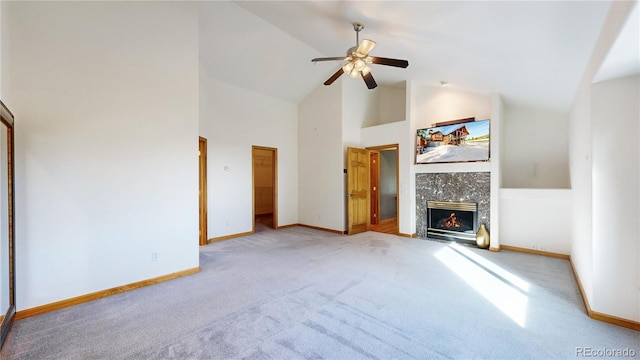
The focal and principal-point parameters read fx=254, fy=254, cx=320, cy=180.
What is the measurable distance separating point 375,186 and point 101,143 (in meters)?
6.16

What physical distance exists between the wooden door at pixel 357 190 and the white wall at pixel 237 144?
181 cm

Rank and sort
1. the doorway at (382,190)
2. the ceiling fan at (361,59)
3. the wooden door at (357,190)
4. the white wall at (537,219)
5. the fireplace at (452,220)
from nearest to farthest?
the ceiling fan at (361,59) → the white wall at (537,219) → the fireplace at (452,220) → the wooden door at (357,190) → the doorway at (382,190)

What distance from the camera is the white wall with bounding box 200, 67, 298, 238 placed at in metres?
5.39

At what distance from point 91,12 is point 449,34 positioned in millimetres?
4051

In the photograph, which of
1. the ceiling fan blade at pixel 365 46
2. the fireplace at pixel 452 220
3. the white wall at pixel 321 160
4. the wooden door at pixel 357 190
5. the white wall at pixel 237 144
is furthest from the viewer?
the white wall at pixel 321 160

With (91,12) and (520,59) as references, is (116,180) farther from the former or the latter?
(520,59)

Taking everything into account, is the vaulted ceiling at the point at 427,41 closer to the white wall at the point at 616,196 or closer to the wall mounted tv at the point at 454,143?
the white wall at the point at 616,196

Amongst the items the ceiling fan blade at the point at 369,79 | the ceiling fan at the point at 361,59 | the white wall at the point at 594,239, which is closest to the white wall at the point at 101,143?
the ceiling fan at the point at 361,59

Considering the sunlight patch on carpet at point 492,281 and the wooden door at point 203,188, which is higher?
the wooden door at point 203,188

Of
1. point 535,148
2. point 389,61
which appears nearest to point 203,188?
point 389,61

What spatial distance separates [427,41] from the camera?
10.9 ft

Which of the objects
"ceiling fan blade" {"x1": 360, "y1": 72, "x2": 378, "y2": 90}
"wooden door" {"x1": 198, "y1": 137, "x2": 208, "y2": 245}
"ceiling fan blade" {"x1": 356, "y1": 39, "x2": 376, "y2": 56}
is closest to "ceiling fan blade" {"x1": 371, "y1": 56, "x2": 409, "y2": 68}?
"ceiling fan blade" {"x1": 356, "y1": 39, "x2": 376, "y2": 56}

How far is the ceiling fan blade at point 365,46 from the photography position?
3.03 metres
